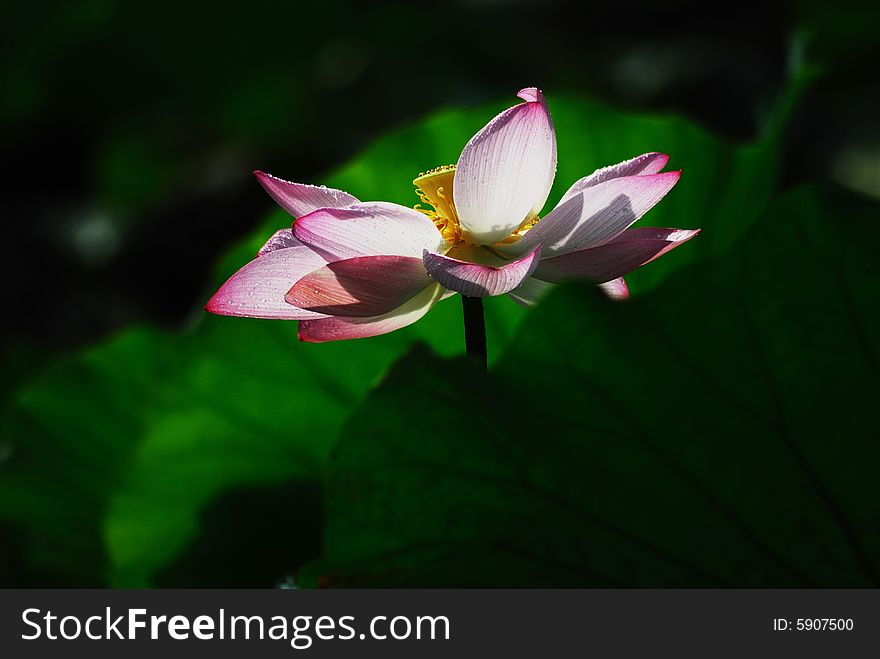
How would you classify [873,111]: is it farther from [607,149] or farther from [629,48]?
[607,149]

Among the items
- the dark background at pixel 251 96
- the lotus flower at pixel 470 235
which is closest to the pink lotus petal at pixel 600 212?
the lotus flower at pixel 470 235

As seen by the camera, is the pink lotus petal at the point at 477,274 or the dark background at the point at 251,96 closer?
the pink lotus petal at the point at 477,274

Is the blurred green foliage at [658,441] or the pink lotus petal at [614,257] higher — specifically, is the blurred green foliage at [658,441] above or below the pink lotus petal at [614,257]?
below

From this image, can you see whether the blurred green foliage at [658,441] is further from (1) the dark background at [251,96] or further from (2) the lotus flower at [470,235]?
(1) the dark background at [251,96]

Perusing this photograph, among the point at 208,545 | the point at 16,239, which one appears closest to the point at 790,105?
the point at 208,545

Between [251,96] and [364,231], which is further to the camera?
[251,96]

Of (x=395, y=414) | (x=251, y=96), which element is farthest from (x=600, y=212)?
(x=251, y=96)

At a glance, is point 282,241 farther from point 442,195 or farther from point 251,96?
point 251,96
